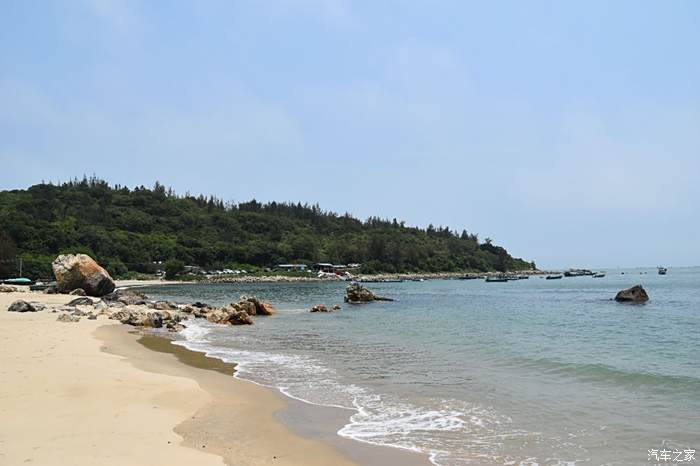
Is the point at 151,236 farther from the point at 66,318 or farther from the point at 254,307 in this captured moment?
the point at 66,318

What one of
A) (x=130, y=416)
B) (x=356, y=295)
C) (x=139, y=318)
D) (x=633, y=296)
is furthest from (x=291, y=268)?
(x=130, y=416)

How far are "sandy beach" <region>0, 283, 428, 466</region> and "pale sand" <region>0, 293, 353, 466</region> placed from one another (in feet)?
0.05

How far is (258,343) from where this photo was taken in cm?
2442

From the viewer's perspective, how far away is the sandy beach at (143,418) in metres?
7.71

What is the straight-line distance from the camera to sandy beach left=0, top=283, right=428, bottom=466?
25.3ft

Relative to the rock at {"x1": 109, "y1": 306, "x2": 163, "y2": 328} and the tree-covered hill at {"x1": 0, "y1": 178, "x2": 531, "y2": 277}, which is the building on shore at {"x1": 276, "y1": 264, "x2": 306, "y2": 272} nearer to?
the tree-covered hill at {"x1": 0, "y1": 178, "x2": 531, "y2": 277}

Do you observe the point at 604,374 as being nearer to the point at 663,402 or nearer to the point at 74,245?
the point at 663,402

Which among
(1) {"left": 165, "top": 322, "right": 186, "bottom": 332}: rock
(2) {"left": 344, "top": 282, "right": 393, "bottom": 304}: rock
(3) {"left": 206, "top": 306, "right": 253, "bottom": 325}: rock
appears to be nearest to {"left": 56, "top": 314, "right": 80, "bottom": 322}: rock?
(1) {"left": 165, "top": 322, "right": 186, "bottom": 332}: rock

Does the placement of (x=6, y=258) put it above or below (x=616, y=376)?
above

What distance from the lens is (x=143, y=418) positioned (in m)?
9.77

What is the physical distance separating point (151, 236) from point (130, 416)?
147114 millimetres

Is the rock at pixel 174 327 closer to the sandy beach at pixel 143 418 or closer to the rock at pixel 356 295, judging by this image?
the sandy beach at pixel 143 418

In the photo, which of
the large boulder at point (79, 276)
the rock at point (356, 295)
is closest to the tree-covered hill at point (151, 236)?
the large boulder at point (79, 276)

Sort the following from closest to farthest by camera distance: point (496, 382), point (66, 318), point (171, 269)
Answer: point (496, 382)
point (66, 318)
point (171, 269)
